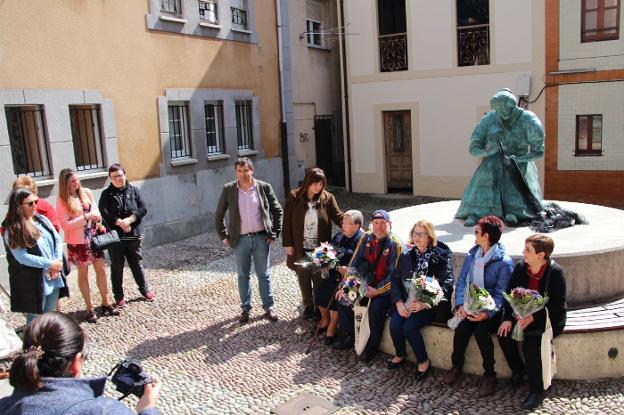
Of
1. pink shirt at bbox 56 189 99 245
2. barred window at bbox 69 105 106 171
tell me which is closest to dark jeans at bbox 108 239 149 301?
pink shirt at bbox 56 189 99 245

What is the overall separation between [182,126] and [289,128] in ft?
11.3

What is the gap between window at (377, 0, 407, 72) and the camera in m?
16.3

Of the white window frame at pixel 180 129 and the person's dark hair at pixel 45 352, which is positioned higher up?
the white window frame at pixel 180 129

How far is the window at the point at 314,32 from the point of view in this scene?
1752 centimetres

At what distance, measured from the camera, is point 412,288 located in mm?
5141

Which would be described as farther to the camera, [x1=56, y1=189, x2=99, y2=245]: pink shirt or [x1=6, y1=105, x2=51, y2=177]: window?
[x1=6, y1=105, x2=51, y2=177]: window

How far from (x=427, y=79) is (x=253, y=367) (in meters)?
11.9

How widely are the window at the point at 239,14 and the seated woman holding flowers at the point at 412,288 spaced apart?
9641 millimetres

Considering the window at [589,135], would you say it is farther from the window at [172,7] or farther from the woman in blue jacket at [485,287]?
the woman in blue jacket at [485,287]

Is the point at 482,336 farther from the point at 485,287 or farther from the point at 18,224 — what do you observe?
the point at 18,224

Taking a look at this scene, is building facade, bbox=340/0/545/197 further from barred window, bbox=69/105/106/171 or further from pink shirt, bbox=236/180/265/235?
pink shirt, bbox=236/180/265/235

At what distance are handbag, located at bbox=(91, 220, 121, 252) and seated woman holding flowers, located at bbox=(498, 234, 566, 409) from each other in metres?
4.47

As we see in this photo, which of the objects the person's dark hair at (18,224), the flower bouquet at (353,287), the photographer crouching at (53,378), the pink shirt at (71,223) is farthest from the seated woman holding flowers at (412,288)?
the pink shirt at (71,223)

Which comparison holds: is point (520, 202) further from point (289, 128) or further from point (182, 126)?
point (289, 128)
